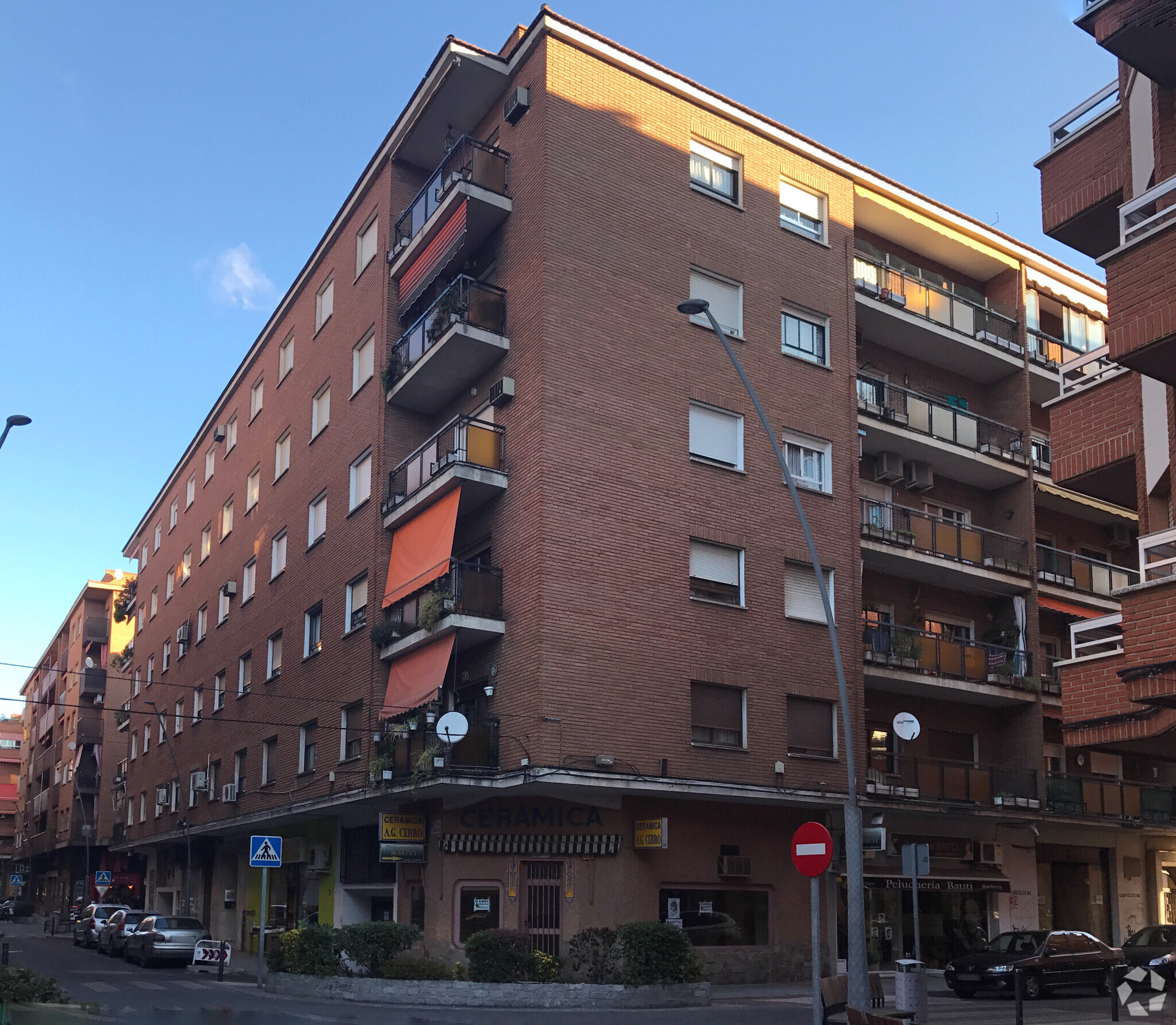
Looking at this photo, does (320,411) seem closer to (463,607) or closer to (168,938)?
(463,607)

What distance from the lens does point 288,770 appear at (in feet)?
105

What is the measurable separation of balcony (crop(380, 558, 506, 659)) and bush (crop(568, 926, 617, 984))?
556 cm

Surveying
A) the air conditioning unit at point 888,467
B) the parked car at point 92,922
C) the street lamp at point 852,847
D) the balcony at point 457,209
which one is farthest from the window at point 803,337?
the parked car at point 92,922

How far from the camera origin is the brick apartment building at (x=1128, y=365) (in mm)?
12320

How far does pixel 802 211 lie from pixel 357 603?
43.5ft

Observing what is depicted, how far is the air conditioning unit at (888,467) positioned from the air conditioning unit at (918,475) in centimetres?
53

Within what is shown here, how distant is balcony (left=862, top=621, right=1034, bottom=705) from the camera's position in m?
27.0

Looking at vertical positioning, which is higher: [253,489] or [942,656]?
[253,489]

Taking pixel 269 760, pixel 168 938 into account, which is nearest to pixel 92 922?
pixel 168 938

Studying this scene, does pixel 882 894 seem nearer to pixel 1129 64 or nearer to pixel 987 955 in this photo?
pixel 987 955

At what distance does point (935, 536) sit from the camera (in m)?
28.8

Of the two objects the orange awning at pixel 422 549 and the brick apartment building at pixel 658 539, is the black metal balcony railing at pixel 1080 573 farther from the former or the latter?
the orange awning at pixel 422 549

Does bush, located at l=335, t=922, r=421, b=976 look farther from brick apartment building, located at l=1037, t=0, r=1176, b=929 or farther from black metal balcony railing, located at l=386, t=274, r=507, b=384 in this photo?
brick apartment building, located at l=1037, t=0, r=1176, b=929

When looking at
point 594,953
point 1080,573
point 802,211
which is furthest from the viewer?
point 1080,573
